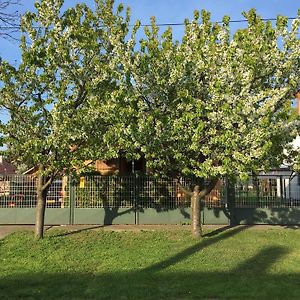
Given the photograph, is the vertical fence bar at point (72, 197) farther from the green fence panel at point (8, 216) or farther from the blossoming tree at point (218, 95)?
the blossoming tree at point (218, 95)

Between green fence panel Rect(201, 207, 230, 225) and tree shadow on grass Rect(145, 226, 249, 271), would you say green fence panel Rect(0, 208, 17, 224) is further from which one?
tree shadow on grass Rect(145, 226, 249, 271)

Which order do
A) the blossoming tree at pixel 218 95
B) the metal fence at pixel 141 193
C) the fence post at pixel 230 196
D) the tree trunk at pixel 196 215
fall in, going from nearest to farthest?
the blossoming tree at pixel 218 95, the tree trunk at pixel 196 215, the fence post at pixel 230 196, the metal fence at pixel 141 193

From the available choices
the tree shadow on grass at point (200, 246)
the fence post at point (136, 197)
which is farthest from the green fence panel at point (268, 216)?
the fence post at point (136, 197)

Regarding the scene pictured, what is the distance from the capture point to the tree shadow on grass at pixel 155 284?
7.05 meters

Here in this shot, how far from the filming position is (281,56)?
10383 mm

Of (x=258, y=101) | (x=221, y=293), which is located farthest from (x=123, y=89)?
(x=221, y=293)

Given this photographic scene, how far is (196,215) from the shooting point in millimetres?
12492

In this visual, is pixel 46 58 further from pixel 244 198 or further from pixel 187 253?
pixel 244 198

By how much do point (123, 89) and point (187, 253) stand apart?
4281mm

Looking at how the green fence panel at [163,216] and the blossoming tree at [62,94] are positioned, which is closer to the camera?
the blossoming tree at [62,94]

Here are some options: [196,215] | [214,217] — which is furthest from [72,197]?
[214,217]

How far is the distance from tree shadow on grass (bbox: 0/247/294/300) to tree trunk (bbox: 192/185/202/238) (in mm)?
3219

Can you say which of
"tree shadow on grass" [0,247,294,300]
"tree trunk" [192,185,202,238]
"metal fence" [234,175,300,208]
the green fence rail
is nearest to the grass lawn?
"tree shadow on grass" [0,247,294,300]

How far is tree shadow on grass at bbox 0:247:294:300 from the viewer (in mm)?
7047
